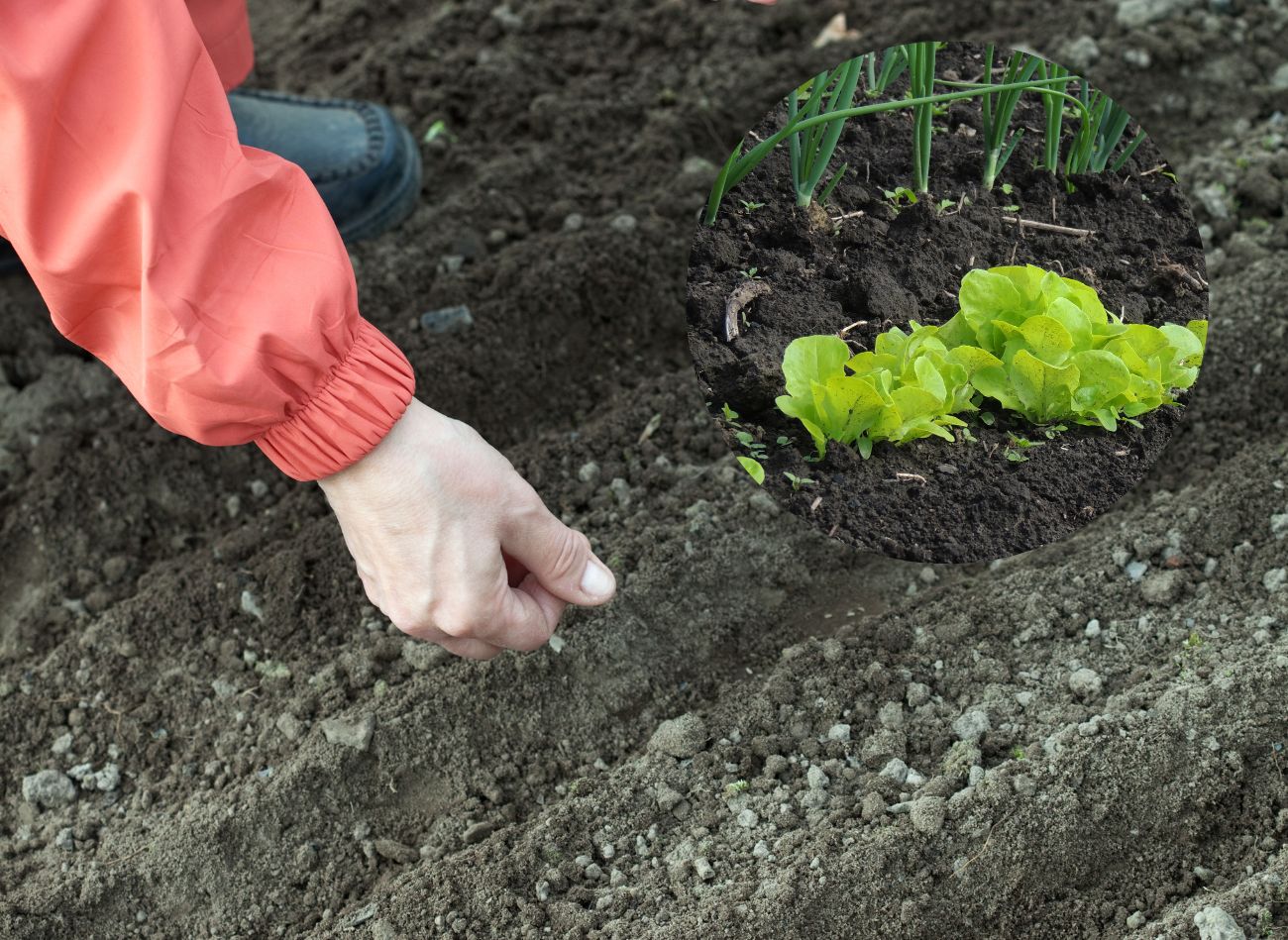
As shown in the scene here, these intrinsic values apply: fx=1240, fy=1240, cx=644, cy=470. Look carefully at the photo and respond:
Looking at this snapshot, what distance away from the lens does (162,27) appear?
123 cm

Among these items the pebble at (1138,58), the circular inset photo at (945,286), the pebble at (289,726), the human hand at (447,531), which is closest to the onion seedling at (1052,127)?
the circular inset photo at (945,286)

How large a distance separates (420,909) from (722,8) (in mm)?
2213

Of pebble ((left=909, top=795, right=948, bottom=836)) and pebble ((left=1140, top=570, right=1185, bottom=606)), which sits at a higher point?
pebble ((left=1140, top=570, right=1185, bottom=606))

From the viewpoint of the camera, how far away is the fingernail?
1495mm

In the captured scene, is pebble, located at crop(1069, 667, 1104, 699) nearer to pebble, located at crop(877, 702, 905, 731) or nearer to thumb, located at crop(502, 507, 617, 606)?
pebble, located at crop(877, 702, 905, 731)

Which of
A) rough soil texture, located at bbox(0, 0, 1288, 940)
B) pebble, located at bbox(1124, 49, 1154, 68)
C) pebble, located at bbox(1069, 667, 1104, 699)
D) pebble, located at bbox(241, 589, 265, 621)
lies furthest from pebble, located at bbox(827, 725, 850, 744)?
pebble, located at bbox(1124, 49, 1154, 68)

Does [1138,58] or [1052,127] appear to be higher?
[1052,127]

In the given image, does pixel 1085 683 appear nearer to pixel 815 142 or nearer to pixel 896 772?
pixel 896 772

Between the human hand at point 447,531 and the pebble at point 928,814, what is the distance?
50 centimetres

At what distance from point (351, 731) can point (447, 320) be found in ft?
2.87

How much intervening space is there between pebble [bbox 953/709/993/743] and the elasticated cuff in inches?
33.0

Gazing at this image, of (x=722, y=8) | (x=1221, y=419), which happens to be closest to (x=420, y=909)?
(x=1221, y=419)

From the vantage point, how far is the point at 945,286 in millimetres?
1216

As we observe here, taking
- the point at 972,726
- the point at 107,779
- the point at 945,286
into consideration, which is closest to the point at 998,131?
the point at 945,286
